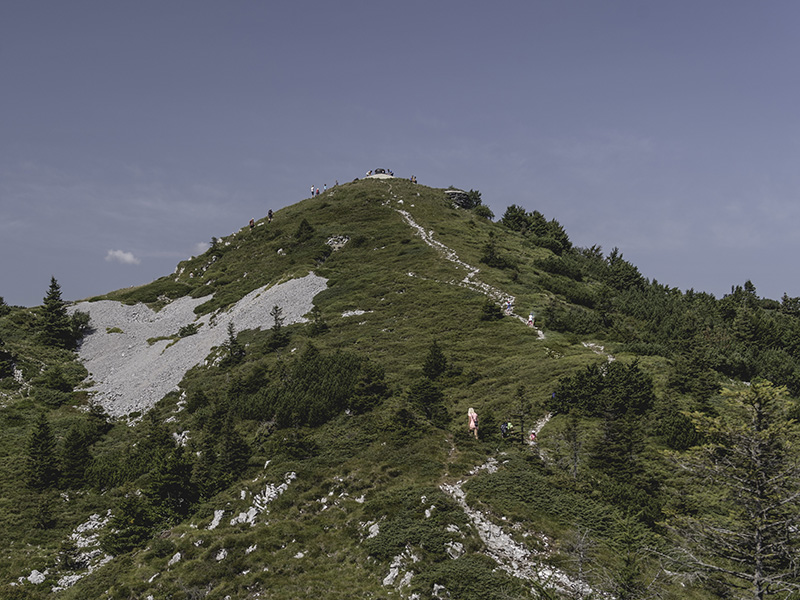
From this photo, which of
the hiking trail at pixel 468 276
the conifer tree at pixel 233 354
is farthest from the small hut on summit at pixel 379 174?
the conifer tree at pixel 233 354

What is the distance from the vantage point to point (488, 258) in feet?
218

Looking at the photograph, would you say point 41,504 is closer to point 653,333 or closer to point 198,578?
point 198,578

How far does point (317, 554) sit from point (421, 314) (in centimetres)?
3204

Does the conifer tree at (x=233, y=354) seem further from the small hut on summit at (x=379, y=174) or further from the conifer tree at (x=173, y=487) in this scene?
the small hut on summit at (x=379, y=174)

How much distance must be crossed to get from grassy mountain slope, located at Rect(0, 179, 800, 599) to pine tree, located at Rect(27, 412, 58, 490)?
39 centimetres

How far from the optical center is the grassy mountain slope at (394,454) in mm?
18109

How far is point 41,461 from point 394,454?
2467 centimetres

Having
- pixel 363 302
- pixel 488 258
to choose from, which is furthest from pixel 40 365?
pixel 488 258

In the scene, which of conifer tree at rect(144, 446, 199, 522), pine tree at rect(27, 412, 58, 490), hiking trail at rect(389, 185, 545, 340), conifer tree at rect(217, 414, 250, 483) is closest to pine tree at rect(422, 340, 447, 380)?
hiking trail at rect(389, 185, 545, 340)

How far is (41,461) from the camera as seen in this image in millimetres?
32594

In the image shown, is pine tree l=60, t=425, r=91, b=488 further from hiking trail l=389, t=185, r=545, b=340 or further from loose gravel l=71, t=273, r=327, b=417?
hiking trail l=389, t=185, r=545, b=340

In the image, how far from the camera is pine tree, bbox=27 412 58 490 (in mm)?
31922

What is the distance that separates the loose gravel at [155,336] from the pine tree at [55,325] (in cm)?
225

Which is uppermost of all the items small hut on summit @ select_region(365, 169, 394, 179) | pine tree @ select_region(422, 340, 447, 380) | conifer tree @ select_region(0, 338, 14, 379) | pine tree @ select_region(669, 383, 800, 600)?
small hut on summit @ select_region(365, 169, 394, 179)
